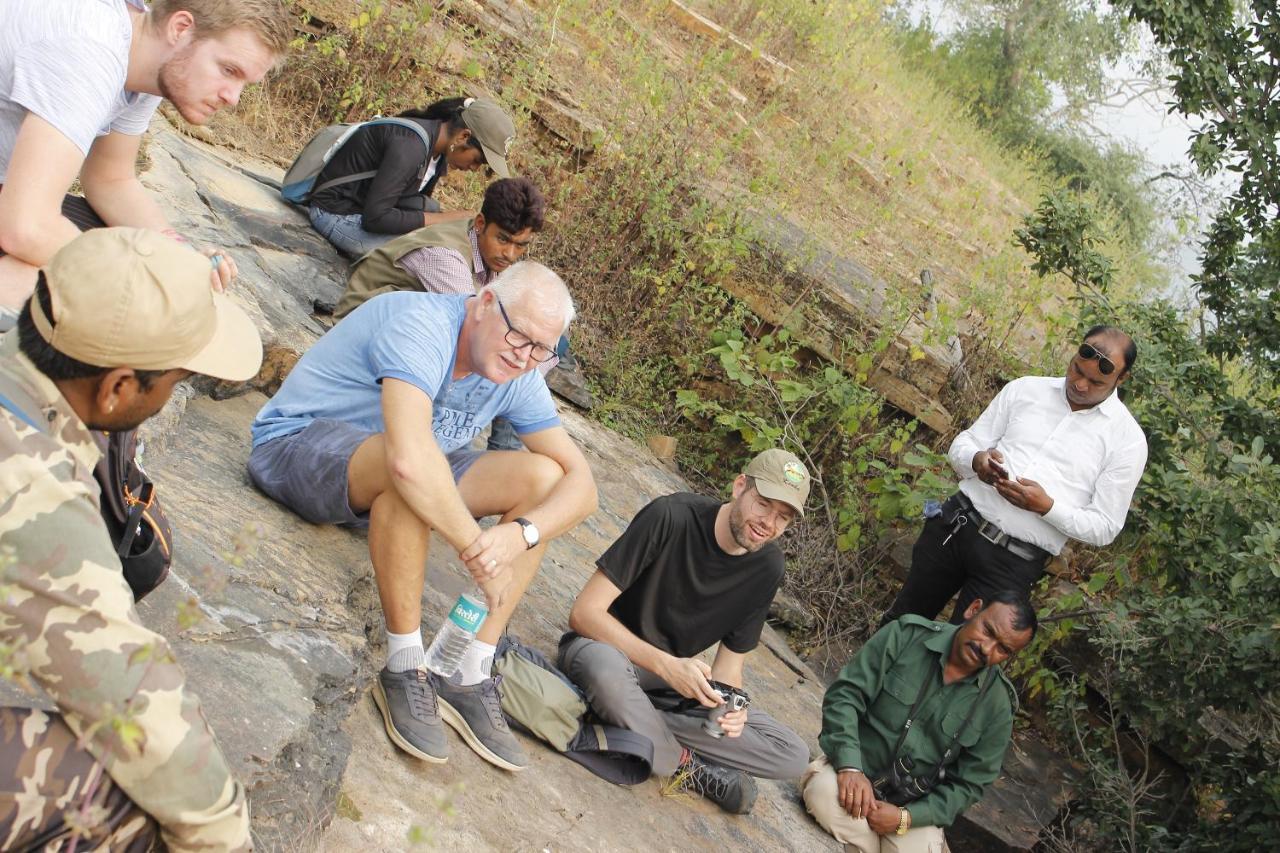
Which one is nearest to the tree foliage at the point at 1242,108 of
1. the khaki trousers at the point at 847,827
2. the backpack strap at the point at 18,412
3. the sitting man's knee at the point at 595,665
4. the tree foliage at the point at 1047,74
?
the khaki trousers at the point at 847,827

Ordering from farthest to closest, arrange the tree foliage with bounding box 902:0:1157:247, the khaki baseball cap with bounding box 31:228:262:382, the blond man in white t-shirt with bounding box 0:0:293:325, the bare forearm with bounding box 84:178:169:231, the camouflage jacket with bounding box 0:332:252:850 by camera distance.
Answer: the tree foliage with bounding box 902:0:1157:247 < the bare forearm with bounding box 84:178:169:231 < the blond man in white t-shirt with bounding box 0:0:293:325 < the khaki baseball cap with bounding box 31:228:262:382 < the camouflage jacket with bounding box 0:332:252:850

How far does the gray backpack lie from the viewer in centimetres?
581

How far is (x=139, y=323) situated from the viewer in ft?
5.79

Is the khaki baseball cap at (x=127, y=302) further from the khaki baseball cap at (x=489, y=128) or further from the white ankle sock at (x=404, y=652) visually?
the khaki baseball cap at (x=489, y=128)

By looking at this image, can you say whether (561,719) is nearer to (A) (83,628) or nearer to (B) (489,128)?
(A) (83,628)

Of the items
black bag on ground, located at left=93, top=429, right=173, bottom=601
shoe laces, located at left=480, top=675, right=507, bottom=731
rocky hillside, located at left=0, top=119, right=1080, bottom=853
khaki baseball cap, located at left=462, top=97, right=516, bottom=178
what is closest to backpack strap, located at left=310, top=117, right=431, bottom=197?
khaki baseball cap, located at left=462, top=97, right=516, bottom=178

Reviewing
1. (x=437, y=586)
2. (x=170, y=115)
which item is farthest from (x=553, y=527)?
(x=170, y=115)

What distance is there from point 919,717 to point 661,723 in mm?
1239

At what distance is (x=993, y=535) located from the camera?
17.7ft

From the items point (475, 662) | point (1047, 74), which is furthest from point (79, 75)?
point (1047, 74)

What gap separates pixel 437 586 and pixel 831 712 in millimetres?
1738

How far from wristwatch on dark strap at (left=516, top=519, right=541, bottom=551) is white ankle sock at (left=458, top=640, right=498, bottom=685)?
1.06 feet

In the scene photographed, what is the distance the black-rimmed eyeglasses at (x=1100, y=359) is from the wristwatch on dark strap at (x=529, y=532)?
120 inches

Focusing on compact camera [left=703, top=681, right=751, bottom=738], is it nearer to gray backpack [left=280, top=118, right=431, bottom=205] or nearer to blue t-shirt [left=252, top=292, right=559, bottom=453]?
blue t-shirt [left=252, top=292, right=559, bottom=453]
